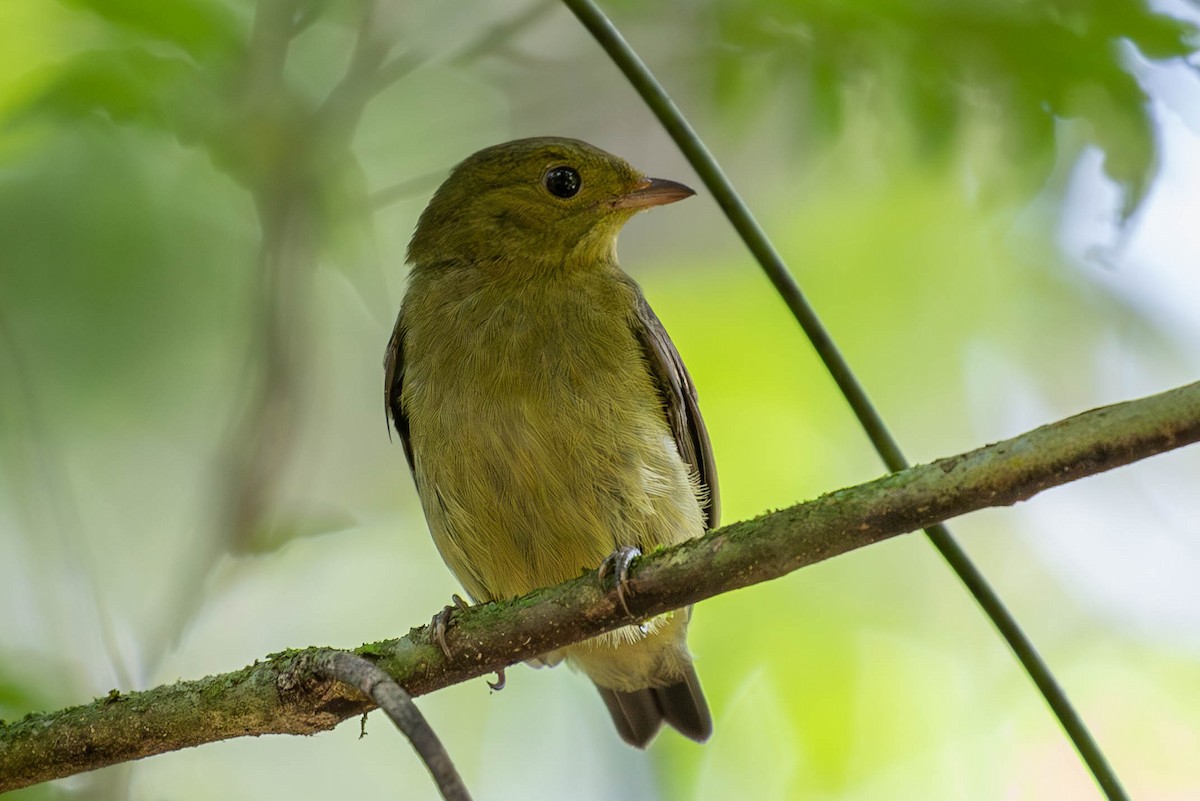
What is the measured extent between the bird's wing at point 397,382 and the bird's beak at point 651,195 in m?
0.88

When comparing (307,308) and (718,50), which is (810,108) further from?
(307,308)

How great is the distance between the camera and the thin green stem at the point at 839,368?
7.91 ft

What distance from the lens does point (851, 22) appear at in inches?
142

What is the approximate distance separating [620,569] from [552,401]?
99cm

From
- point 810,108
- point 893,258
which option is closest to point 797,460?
point 893,258

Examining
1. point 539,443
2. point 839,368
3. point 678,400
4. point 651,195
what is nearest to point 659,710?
point 678,400

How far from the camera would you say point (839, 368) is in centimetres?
273

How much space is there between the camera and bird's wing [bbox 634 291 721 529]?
13.3ft

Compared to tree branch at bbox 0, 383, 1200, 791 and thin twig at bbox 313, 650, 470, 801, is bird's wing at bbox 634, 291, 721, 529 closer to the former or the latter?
tree branch at bbox 0, 383, 1200, 791

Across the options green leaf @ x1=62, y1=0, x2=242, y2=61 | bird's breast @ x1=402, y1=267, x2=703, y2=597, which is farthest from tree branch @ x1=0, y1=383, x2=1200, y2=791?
green leaf @ x1=62, y1=0, x2=242, y2=61

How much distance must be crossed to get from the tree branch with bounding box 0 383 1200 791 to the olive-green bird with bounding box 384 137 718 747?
843 mm

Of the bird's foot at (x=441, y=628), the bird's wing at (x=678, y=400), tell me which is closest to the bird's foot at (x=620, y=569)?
the bird's foot at (x=441, y=628)

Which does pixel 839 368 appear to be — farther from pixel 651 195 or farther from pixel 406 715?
pixel 651 195

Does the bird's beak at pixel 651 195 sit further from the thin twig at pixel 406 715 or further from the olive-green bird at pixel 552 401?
the thin twig at pixel 406 715
